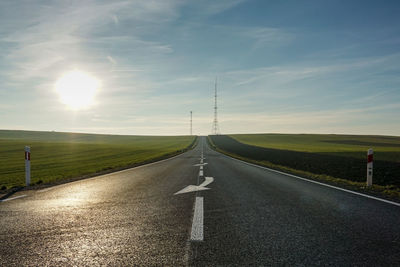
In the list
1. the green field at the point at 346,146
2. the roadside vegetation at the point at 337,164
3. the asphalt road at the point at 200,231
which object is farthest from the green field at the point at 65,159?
the green field at the point at 346,146

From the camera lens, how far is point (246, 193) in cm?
737

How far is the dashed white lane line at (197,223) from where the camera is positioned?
377 cm

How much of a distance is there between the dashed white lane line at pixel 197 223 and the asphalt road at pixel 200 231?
0.05 ft

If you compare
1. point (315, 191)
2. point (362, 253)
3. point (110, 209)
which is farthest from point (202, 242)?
point (315, 191)

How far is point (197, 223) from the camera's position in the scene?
4.46 m

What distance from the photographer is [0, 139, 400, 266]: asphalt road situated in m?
3.14

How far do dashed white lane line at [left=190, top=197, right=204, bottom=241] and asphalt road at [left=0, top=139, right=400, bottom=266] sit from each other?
0.01 metres

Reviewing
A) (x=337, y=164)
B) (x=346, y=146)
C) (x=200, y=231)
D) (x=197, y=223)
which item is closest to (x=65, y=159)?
(x=337, y=164)

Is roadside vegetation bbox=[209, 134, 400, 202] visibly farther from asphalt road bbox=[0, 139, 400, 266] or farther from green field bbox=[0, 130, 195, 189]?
green field bbox=[0, 130, 195, 189]

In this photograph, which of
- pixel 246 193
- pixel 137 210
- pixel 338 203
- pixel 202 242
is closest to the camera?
pixel 202 242

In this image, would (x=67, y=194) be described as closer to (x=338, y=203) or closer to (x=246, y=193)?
(x=246, y=193)

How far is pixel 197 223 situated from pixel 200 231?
1.41ft

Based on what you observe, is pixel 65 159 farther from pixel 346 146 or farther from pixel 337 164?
pixel 346 146

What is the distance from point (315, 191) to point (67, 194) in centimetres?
688
